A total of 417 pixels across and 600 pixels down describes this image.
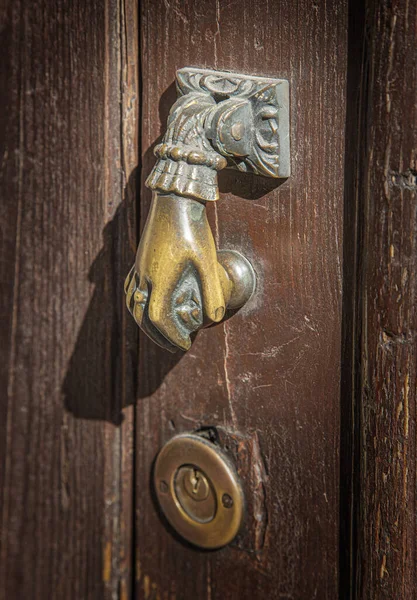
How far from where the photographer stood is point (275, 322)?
0.54 m

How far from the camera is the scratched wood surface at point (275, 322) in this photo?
1.67ft

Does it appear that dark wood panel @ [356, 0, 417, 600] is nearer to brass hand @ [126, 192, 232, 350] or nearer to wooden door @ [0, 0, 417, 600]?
wooden door @ [0, 0, 417, 600]

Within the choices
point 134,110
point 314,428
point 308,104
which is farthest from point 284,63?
point 314,428

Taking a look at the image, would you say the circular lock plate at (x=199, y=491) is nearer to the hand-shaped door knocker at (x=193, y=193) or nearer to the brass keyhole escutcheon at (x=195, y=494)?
the brass keyhole escutcheon at (x=195, y=494)

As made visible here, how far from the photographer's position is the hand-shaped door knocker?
1.54 feet

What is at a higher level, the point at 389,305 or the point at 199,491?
the point at 389,305

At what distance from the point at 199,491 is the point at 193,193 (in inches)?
10.3

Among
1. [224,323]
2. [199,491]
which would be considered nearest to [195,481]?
[199,491]

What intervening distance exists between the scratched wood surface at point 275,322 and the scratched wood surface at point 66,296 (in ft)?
0.12

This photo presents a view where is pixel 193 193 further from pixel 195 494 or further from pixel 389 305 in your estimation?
pixel 195 494

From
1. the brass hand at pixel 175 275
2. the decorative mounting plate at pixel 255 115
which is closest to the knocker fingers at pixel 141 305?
the brass hand at pixel 175 275

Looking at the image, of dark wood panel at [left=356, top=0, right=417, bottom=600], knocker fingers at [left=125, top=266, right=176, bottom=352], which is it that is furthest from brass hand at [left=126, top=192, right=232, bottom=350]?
dark wood panel at [left=356, top=0, right=417, bottom=600]

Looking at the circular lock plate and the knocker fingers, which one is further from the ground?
the knocker fingers

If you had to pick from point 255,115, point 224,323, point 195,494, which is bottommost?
point 195,494
